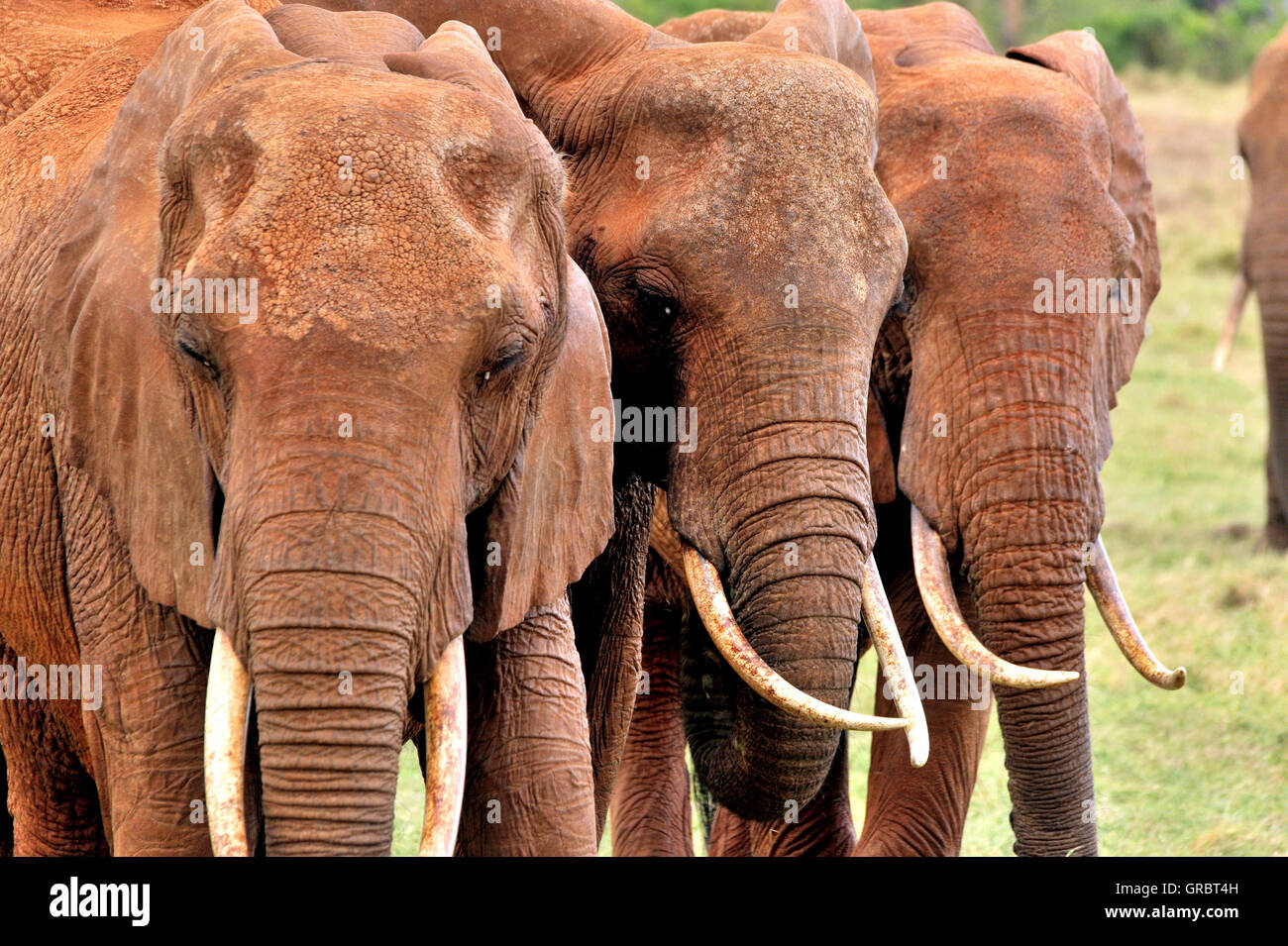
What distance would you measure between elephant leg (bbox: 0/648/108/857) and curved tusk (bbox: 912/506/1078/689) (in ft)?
5.92

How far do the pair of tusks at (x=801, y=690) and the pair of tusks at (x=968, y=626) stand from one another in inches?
10.7

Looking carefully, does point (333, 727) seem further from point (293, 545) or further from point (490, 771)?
point (490, 771)

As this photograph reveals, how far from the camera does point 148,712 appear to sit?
356cm

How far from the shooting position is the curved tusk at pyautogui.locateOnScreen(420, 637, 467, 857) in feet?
10.6

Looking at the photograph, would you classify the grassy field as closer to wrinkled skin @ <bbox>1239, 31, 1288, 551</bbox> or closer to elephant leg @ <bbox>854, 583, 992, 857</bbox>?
wrinkled skin @ <bbox>1239, 31, 1288, 551</bbox>

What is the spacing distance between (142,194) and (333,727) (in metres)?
0.97

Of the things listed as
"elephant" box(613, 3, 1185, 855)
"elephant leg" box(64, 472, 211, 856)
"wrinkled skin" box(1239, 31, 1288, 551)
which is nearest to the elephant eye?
"elephant leg" box(64, 472, 211, 856)

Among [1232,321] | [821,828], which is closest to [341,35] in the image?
[821,828]

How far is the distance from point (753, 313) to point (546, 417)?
0.73 meters

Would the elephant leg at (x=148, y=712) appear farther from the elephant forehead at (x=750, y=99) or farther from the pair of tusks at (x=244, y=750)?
the elephant forehead at (x=750, y=99)

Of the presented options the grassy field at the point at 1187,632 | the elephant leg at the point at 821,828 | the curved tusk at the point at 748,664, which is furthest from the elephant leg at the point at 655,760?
the curved tusk at the point at 748,664

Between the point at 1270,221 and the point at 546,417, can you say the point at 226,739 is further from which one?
the point at 1270,221

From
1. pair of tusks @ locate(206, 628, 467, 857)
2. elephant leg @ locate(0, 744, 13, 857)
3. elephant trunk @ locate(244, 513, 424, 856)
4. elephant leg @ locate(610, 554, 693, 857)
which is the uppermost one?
elephant trunk @ locate(244, 513, 424, 856)
